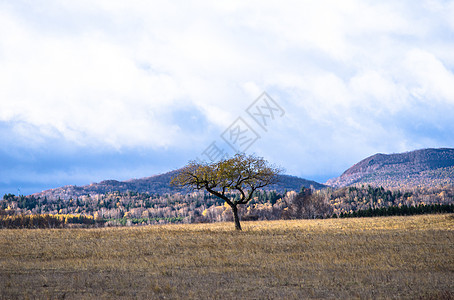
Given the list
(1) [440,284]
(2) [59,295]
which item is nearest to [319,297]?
(1) [440,284]

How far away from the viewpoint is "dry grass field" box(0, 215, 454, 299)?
1580cm

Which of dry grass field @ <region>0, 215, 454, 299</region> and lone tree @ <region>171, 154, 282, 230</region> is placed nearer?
dry grass field @ <region>0, 215, 454, 299</region>

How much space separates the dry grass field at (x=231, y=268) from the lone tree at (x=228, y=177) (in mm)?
13763

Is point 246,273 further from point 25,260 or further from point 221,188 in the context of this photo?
point 221,188

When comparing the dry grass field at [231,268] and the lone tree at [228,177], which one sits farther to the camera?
the lone tree at [228,177]

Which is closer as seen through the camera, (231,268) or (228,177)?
(231,268)

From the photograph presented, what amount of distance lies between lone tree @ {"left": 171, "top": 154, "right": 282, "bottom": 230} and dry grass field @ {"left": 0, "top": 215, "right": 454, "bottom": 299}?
13763 mm

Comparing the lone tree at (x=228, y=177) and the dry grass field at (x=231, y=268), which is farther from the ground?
the lone tree at (x=228, y=177)

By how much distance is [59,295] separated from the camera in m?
15.1

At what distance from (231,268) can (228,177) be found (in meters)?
27.1

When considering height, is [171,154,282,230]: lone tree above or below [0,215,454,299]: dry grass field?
above

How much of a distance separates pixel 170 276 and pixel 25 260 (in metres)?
11.1

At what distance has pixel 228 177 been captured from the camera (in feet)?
159

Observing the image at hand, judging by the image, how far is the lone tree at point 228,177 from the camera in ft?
157
